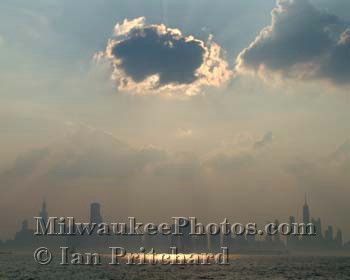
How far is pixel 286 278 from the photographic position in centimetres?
13388

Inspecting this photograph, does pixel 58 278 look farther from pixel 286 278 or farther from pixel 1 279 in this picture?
pixel 286 278

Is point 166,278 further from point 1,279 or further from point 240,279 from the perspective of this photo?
point 1,279

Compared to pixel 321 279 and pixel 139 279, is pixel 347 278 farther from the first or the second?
pixel 139 279

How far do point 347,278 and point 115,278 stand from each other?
211 feet

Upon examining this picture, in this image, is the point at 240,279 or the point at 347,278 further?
the point at 347,278

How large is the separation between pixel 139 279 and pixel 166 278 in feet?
26.8

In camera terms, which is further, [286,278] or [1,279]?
[286,278]

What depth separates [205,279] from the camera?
124875 millimetres

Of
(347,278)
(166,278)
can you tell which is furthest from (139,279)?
(347,278)

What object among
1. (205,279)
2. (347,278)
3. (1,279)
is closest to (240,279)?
(205,279)

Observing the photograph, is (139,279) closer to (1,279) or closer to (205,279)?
(205,279)

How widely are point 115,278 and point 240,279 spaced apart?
1290 inches

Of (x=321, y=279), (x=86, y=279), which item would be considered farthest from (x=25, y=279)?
(x=321, y=279)

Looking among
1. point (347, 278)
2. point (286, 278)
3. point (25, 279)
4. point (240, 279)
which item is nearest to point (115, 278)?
point (25, 279)
